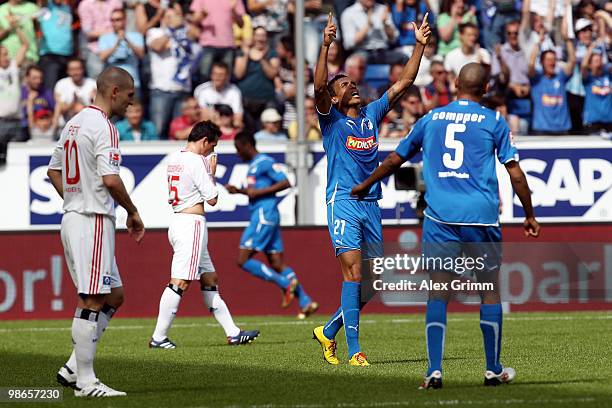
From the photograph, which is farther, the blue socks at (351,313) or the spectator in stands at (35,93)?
the spectator in stands at (35,93)

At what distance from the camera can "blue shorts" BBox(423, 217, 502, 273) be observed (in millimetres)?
8906

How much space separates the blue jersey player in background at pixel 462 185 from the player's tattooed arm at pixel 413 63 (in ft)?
6.16

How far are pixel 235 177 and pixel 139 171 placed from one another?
143cm

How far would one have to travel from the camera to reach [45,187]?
19781 millimetres

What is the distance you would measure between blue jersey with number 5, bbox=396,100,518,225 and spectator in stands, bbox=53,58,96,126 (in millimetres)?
12226

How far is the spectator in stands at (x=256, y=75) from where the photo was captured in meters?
20.8

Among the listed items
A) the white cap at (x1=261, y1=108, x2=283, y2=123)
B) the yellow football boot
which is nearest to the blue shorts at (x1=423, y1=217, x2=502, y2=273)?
the yellow football boot

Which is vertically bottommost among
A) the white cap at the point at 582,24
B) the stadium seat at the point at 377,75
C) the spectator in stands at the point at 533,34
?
the stadium seat at the point at 377,75

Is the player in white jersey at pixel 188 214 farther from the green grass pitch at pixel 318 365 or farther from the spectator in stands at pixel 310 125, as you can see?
the spectator in stands at pixel 310 125

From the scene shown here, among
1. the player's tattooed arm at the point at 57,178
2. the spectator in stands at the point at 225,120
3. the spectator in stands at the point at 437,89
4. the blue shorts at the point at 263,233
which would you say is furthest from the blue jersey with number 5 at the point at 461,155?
the spectator in stands at the point at 437,89

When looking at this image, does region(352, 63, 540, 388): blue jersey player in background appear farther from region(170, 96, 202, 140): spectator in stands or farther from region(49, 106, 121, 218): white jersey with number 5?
region(170, 96, 202, 140): spectator in stands

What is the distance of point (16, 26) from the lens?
20.9 m

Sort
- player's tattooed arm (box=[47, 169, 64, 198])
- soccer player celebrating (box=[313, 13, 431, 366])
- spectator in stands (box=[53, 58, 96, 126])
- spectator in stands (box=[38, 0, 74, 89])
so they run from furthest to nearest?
spectator in stands (box=[38, 0, 74, 89]) → spectator in stands (box=[53, 58, 96, 126]) → soccer player celebrating (box=[313, 13, 431, 366]) → player's tattooed arm (box=[47, 169, 64, 198])

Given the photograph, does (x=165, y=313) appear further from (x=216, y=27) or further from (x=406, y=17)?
(x=406, y=17)
